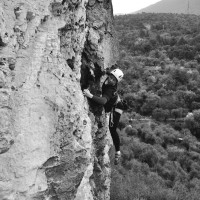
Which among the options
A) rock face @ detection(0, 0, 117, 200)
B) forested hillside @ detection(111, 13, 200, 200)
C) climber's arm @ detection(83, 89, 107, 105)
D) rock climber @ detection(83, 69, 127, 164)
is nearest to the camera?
rock face @ detection(0, 0, 117, 200)

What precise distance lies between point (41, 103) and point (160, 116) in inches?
779

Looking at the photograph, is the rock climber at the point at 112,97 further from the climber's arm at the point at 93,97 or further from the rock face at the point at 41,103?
the rock face at the point at 41,103

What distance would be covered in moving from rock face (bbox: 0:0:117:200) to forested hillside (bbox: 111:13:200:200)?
26.3ft

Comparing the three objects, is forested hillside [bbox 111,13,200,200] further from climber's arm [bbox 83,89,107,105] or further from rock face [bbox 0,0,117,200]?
rock face [bbox 0,0,117,200]

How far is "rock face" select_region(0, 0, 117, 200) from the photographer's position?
3.59 metres

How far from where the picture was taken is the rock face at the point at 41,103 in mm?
3590

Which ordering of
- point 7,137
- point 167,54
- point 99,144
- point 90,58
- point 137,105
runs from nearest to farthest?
point 7,137 < point 90,58 < point 99,144 < point 137,105 < point 167,54

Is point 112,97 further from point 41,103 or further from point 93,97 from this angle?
point 41,103

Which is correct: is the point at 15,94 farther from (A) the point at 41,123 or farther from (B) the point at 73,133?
(B) the point at 73,133

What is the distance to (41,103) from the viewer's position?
A: 3.93 metres

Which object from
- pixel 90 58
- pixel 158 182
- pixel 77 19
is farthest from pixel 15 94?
pixel 158 182

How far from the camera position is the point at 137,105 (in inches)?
991

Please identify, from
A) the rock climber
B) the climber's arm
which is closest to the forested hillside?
the rock climber

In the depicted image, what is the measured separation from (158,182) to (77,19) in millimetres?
10784
